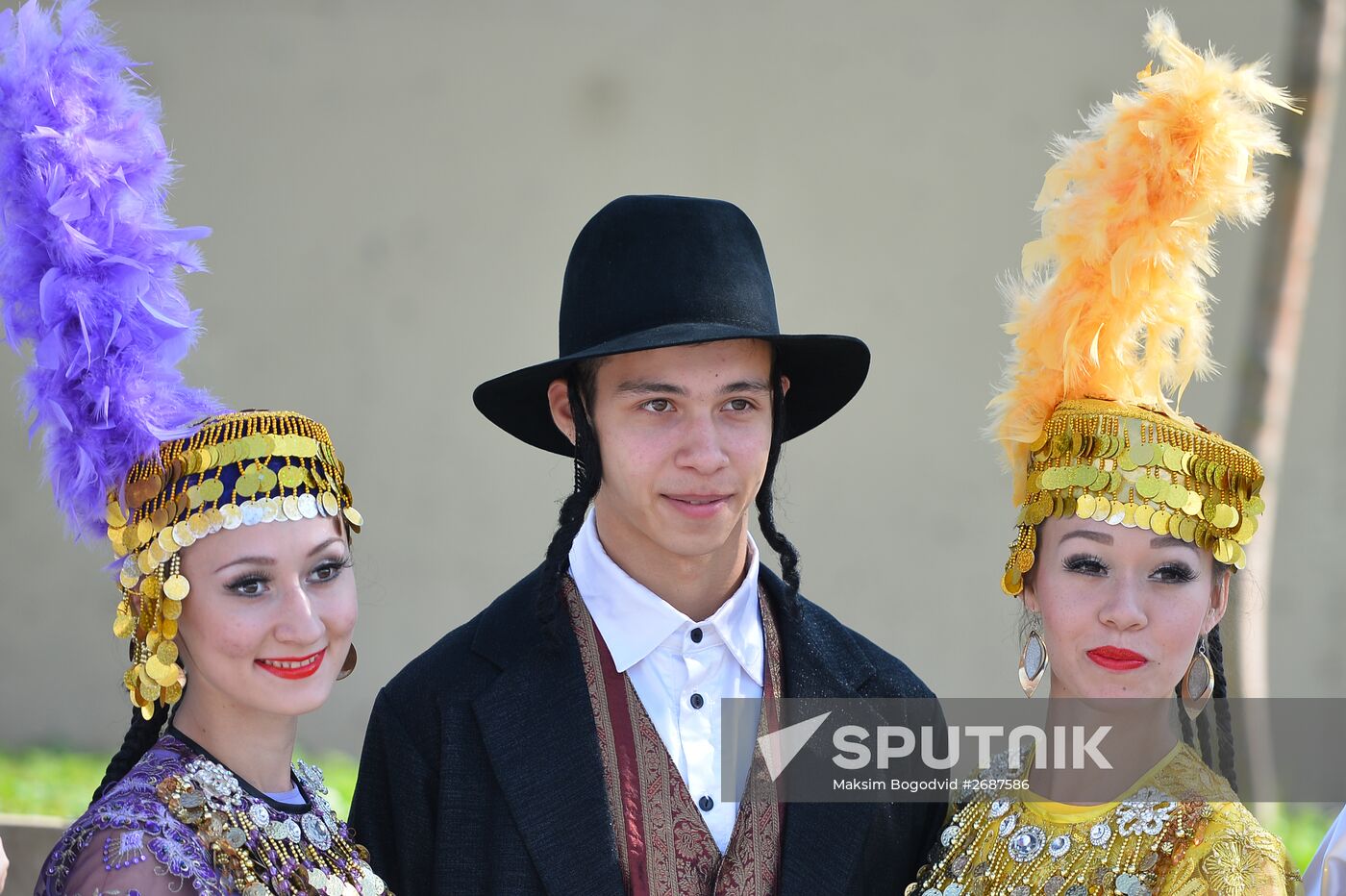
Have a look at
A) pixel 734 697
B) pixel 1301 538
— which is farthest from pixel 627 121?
pixel 734 697

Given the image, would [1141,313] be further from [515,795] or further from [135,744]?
[135,744]

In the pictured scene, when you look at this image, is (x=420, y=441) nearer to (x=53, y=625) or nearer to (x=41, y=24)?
(x=53, y=625)

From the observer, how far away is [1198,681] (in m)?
3.03

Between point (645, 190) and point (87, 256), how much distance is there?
397cm

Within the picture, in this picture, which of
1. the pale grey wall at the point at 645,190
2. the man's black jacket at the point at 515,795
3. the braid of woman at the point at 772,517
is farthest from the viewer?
the pale grey wall at the point at 645,190

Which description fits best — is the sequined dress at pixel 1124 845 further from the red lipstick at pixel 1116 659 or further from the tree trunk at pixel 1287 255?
the tree trunk at pixel 1287 255

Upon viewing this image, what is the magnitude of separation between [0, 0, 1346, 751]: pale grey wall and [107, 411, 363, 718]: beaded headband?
3695mm

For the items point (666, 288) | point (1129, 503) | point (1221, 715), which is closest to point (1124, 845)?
point (1221, 715)

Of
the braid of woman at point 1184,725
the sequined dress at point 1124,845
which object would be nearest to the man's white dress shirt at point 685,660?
the sequined dress at point 1124,845

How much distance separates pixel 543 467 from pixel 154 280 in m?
3.91

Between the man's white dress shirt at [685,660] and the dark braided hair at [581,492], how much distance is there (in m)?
0.07

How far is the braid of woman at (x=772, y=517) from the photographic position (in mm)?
3336

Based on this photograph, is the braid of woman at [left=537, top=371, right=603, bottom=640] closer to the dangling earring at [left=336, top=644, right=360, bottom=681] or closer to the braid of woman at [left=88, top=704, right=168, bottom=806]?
the dangling earring at [left=336, top=644, right=360, bottom=681]

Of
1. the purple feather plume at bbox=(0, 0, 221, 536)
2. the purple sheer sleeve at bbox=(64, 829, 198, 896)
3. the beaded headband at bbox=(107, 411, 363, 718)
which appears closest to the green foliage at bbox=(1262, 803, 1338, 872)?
the beaded headband at bbox=(107, 411, 363, 718)
